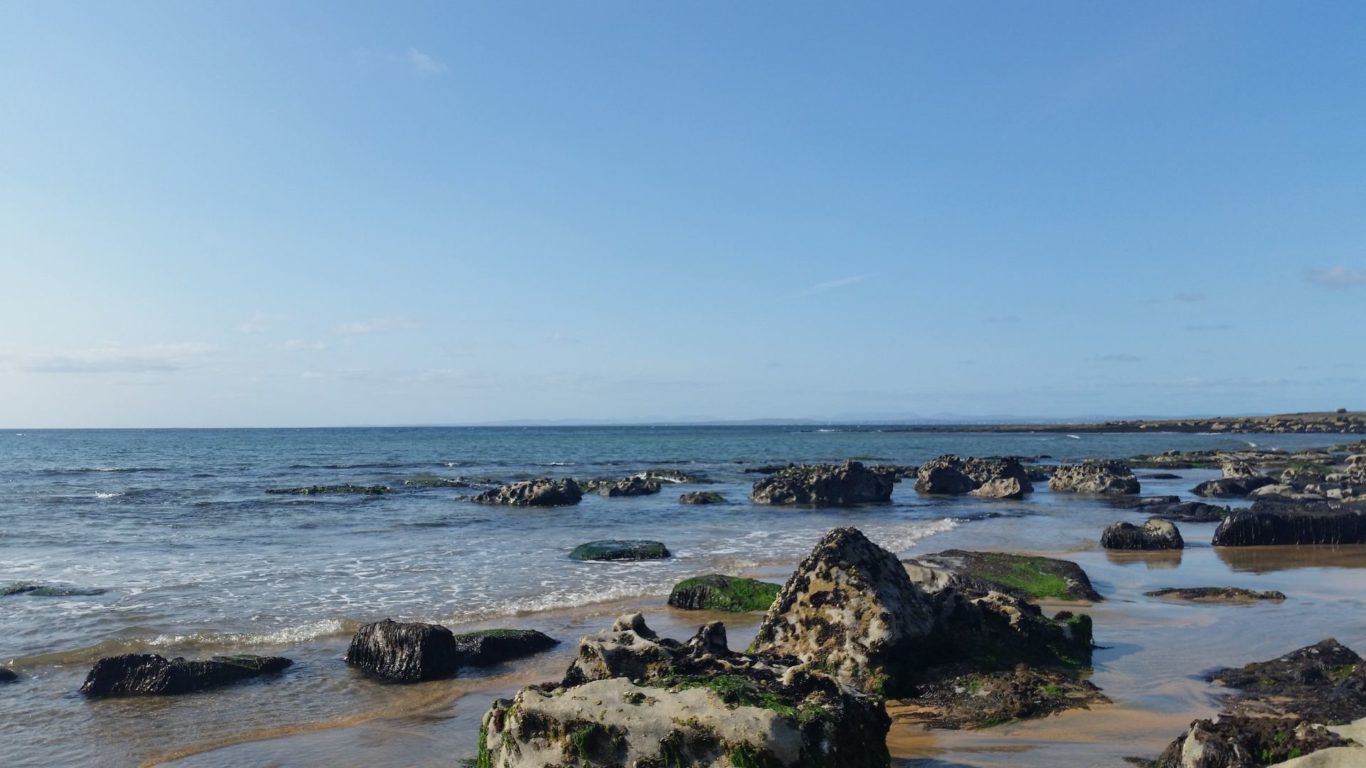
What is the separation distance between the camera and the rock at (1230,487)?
34.4m

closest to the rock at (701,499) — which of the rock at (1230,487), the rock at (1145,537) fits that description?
the rock at (1145,537)

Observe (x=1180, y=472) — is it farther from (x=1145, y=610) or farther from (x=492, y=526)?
(x=1145, y=610)

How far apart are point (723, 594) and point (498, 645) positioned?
3.98 m

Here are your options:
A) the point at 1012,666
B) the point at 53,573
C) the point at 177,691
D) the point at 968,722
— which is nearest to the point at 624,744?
the point at 968,722

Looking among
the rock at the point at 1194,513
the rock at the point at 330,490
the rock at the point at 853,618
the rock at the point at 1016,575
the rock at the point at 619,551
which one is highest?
the rock at the point at 853,618

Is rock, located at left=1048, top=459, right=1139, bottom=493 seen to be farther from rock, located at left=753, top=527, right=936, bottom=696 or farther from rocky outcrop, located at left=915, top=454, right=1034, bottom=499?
rock, located at left=753, top=527, right=936, bottom=696

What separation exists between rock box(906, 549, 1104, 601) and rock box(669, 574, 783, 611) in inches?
91.9

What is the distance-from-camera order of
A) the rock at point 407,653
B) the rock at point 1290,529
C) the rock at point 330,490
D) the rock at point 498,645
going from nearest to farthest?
1. the rock at point 407,653
2. the rock at point 498,645
3. the rock at point 1290,529
4. the rock at point 330,490

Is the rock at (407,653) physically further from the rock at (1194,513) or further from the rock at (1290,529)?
the rock at (1194,513)

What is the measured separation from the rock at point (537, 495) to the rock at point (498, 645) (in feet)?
74.8

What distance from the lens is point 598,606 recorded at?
14688 millimetres

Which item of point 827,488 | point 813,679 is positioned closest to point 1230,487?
point 827,488

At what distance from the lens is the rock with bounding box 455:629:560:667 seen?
10.9 m

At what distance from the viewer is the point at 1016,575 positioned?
1506cm
